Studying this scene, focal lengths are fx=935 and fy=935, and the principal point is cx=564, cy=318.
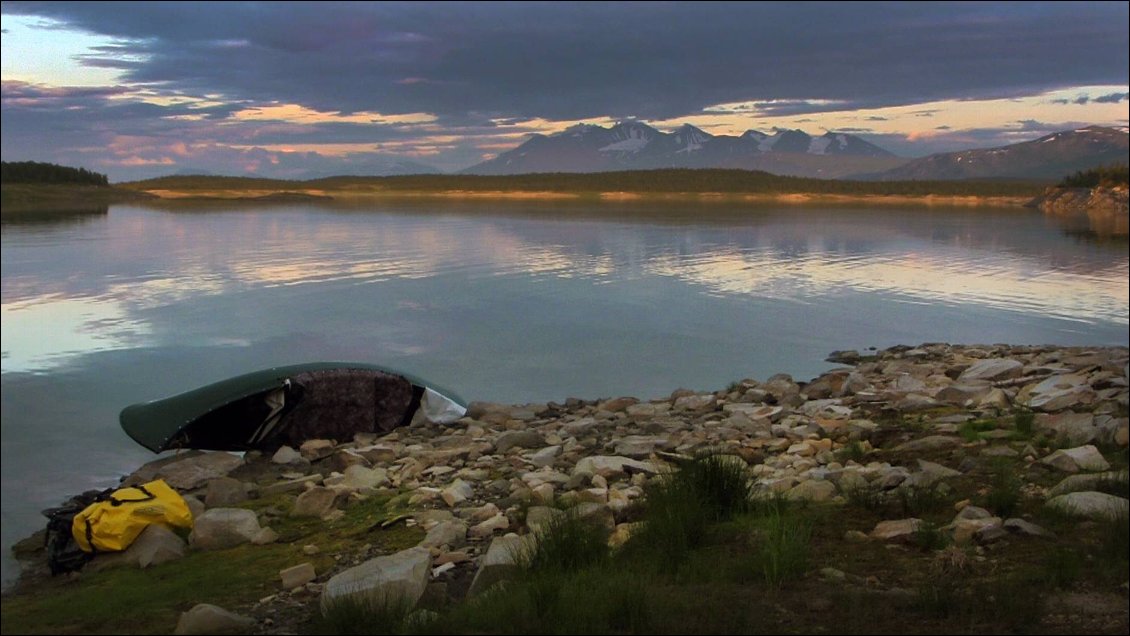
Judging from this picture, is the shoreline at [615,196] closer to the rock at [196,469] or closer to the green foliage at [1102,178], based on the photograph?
the green foliage at [1102,178]

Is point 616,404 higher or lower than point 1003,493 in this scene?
lower

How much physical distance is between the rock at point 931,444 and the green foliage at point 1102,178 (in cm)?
8766

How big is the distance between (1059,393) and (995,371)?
2.41 m

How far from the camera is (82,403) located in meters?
12.0

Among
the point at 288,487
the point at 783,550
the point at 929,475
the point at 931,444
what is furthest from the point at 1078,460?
the point at 288,487

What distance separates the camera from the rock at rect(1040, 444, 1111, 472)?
21.5ft

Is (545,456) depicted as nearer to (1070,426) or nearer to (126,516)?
(126,516)

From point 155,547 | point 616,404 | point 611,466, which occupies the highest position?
point 611,466

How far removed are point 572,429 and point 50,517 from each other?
5.23m

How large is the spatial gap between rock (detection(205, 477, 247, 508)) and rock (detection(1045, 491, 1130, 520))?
6.52m

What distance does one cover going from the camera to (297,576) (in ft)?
19.2

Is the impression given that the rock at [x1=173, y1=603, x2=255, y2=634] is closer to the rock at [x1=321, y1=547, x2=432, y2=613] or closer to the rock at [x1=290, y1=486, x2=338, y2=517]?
the rock at [x1=321, y1=547, x2=432, y2=613]

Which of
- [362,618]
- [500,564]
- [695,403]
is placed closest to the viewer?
[362,618]

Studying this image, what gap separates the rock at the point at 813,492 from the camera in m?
6.72
